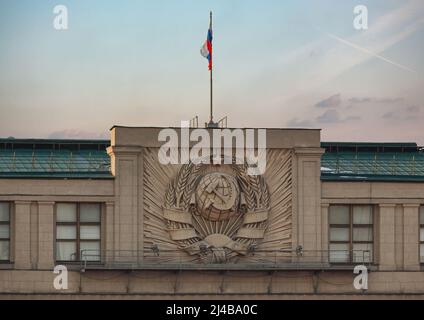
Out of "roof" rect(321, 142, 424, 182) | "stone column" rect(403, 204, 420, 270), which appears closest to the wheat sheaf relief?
"roof" rect(321, 142, 424, 182)

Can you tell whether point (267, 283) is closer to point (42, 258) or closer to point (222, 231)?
point (222, 231)

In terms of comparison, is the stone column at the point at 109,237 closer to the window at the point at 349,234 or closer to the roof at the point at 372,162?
the roof at the point at 372,162

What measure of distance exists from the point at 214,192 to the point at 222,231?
2.29 m

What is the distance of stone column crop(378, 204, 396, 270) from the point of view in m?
87.5

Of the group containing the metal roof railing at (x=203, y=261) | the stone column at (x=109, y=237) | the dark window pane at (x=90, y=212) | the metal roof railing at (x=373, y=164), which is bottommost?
the metal roof railing at (x=203, y=261)

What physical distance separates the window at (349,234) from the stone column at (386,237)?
0.69 meters

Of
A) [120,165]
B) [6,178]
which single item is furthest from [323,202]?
[6,178]

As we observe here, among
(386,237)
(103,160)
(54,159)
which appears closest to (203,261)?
(103,160)

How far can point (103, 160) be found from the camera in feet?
300

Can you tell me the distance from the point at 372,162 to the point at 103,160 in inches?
609

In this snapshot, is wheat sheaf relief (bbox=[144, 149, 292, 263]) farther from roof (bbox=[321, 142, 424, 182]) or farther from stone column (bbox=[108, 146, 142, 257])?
roof (bbox=[321, 142, 424, 182])

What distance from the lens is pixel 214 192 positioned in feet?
279

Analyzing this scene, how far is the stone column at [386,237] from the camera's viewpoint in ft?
287

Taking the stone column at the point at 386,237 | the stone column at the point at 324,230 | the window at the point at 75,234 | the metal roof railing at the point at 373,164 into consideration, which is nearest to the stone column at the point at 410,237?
the stone column at the point at 386,237
